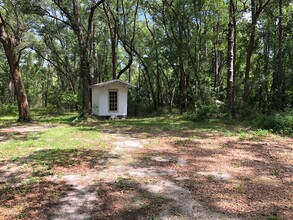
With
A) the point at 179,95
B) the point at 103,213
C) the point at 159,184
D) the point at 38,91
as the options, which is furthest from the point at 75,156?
the point at 38,91

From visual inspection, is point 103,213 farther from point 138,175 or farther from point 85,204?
point 138,175

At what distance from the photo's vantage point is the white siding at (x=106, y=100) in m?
14.9

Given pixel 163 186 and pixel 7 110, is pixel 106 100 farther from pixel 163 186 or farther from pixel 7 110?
pixel 163 186

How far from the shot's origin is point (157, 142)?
7.32 metres

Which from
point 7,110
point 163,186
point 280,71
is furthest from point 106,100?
point 163,186

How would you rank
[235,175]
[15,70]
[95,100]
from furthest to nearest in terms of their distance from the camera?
1. [95,100]
2. [15,70]
3. [235,175]

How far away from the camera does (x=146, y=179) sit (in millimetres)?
4164

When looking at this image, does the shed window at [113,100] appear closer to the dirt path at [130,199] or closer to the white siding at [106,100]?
the white siding at [106,100]

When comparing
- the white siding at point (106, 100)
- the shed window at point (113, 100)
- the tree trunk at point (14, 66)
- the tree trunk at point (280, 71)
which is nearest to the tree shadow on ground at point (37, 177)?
the tree trunk at point (14, 66)

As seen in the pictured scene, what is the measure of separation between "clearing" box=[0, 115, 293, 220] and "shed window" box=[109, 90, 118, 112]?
782 cm

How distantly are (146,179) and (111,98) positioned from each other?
11.3 metres

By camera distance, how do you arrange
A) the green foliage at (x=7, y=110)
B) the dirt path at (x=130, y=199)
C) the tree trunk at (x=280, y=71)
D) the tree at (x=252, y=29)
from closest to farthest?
1. the dirt path at (x=130, y=199)
2. the tree at (x=252, y=29)
3. the tree trunk at (x=280, y=71)
4. the green foliage at (x=7, y=110)

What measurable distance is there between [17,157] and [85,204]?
3.01m

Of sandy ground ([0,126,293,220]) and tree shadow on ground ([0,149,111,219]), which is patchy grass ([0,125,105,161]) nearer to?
tree shadow on ground ([0,149,111,219])
